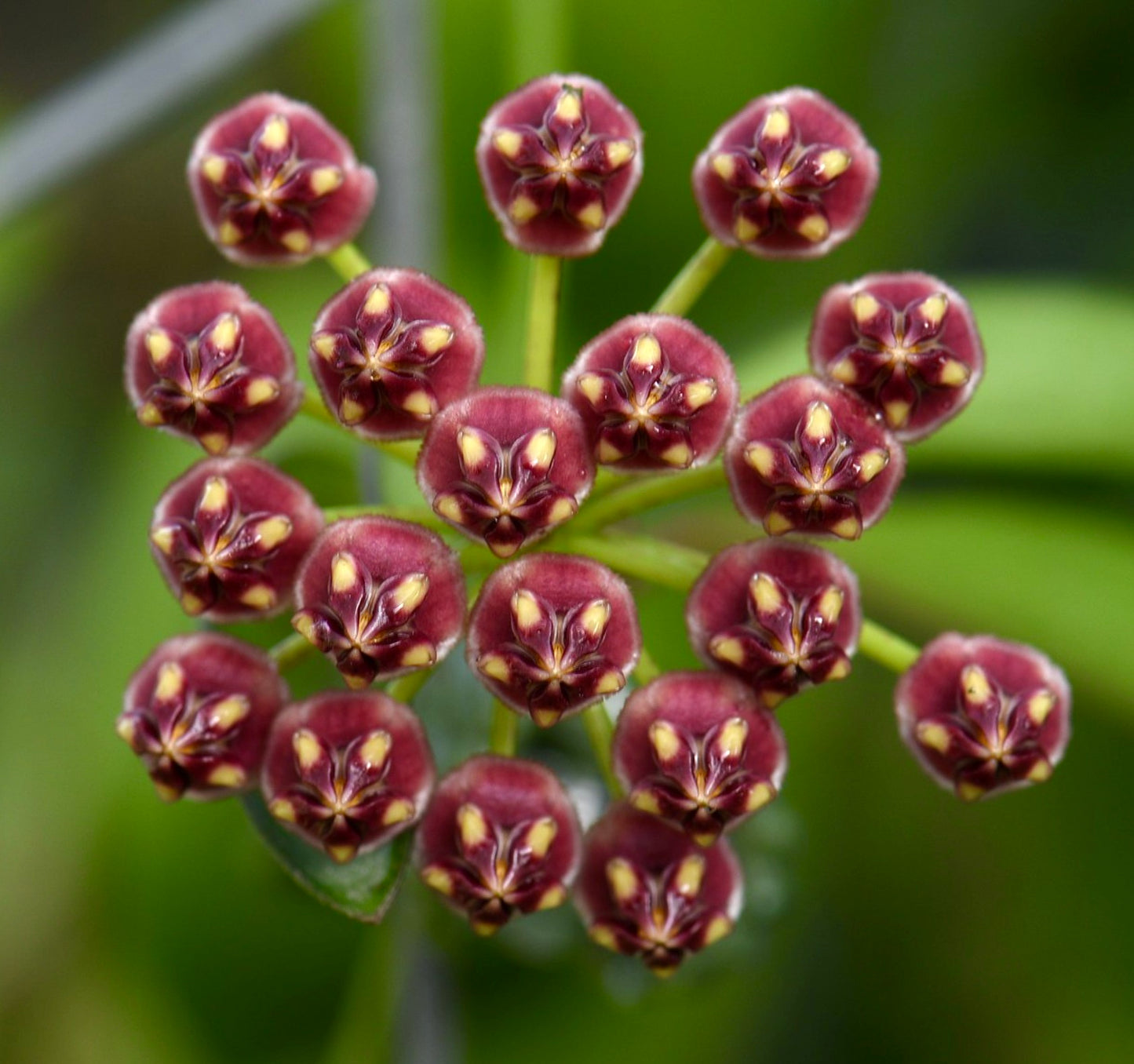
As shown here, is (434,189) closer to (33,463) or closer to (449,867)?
(449,867)

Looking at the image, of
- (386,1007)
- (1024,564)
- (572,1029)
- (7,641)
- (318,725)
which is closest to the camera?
(318,725)

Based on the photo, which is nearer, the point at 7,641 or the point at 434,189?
the point at 434,189

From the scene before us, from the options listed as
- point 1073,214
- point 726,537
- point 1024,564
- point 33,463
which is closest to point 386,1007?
point 726,537

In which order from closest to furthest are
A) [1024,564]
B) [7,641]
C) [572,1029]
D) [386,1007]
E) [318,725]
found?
[318,725], [1024,564], [386,1007], [572,1029], [7,641]

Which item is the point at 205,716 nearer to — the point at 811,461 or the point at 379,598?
the point at 379,598

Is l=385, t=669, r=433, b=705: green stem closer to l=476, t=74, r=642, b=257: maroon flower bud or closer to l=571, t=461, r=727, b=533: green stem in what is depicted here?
l=571, t=461, r=727, b=533: green stem

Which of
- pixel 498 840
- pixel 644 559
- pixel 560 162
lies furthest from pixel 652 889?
pixel 560 162
